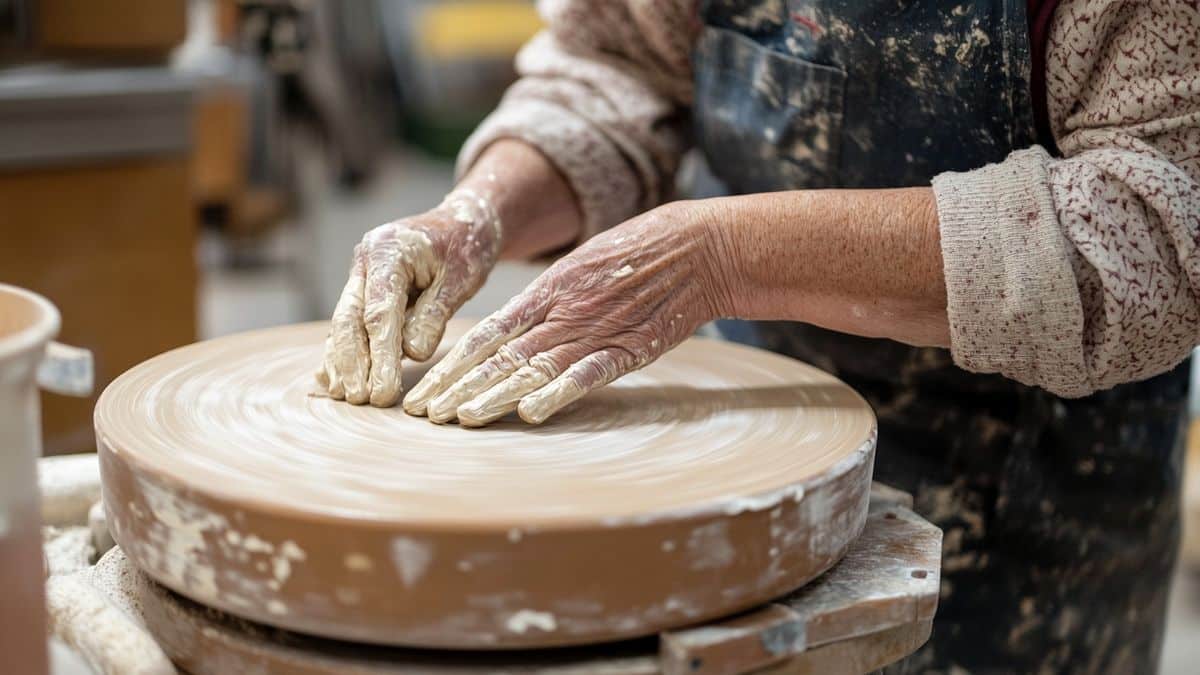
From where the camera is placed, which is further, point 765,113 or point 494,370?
point 765,113

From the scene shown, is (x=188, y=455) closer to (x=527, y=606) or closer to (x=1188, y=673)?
(x=527, y=606)

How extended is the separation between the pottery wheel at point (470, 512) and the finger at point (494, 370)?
0.07 ft

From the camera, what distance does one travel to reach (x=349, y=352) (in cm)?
118

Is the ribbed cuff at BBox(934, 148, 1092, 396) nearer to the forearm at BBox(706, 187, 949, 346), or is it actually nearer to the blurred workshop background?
the forearm at BBox(706, 187, 949, 346)

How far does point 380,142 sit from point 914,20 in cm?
639

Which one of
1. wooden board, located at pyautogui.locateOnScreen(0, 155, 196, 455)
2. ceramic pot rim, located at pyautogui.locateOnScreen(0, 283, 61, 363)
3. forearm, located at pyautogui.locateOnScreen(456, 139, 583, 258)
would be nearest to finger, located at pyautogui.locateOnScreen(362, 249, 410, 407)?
forearm, located at pyautogui.locateOnScreen(456, 139, 583, 258)

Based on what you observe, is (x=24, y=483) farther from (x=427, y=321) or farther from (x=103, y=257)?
(x=103, y=257)

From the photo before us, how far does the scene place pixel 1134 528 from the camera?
153 centimetres

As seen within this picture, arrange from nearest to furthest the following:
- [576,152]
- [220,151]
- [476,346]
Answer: [476,346] < [576,152] < [220,151]

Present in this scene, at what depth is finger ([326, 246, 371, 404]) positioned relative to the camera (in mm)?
1160

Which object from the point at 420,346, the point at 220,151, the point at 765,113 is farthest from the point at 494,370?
the point at 220,151

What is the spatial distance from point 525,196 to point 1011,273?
67 centimetres

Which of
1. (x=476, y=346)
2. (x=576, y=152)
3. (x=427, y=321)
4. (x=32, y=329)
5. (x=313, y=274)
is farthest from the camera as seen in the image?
(x=313, y=274)

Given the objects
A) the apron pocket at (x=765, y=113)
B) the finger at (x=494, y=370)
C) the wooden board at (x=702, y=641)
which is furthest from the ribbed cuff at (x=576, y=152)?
the wooden board at (x=702, y=641)
